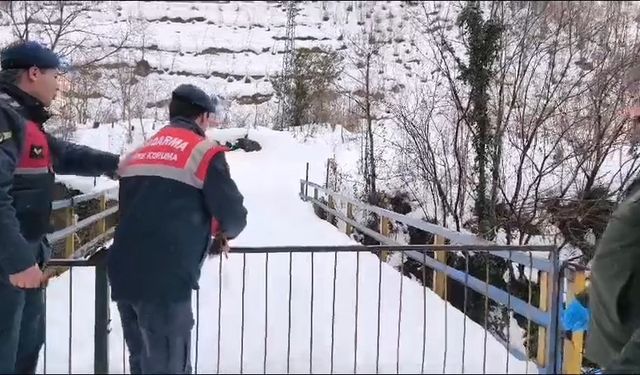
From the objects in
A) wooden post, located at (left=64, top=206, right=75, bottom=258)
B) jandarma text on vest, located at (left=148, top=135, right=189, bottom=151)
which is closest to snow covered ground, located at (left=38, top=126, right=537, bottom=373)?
jandarma text on vest, located at (left=148, top=135, right=189, bottom=151)

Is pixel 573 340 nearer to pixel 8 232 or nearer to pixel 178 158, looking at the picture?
pixel 178 158

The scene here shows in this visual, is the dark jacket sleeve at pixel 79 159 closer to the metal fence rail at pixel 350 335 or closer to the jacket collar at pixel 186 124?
the metal fence rail at pixel 350 335

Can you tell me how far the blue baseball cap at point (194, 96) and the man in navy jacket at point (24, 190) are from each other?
1.82 feet

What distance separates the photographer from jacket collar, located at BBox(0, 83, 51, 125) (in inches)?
107

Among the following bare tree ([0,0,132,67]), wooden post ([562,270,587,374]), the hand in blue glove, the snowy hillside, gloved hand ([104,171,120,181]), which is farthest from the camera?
the snowy hillside

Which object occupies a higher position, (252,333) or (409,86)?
(409,86)

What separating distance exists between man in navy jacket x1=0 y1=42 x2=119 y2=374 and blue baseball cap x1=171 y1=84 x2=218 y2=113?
553 mm

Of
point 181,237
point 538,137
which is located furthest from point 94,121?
point 181,237

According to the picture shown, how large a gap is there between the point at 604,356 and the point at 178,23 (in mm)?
45056

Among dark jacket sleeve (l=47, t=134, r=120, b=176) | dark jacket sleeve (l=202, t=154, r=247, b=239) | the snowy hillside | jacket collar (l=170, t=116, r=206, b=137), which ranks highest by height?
the snowy hillside

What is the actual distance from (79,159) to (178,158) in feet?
2.94

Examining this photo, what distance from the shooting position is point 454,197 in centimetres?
1627

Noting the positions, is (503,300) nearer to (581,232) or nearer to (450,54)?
(581,232)

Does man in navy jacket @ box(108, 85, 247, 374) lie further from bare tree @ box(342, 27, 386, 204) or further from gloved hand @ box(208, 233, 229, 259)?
bare tree @ box(342, 27, 386, 204)
